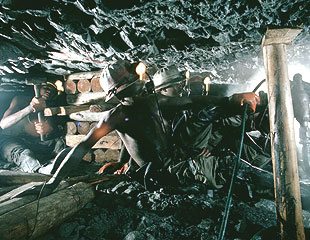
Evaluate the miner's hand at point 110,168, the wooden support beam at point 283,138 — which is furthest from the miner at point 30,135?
the wooden support beam at point 283,138

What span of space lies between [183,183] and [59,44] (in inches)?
149

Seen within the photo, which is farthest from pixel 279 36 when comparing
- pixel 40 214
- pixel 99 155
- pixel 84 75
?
pixel 99 155

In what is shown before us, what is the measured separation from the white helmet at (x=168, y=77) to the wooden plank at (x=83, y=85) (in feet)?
7.64

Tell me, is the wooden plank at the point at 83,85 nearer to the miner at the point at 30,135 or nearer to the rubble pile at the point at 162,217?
the miner at the point at 30,135

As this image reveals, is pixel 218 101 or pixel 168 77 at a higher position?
pixel 168 77

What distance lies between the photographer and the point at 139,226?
237cm

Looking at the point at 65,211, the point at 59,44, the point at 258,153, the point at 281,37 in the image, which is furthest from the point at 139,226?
the point at 59,44

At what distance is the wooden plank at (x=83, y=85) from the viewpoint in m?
5.69

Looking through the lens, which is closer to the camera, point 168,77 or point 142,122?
point 142,122

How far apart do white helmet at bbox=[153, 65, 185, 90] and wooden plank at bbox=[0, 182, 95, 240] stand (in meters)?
3.34

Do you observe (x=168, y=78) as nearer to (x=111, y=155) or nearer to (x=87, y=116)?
(x=87, y=116)

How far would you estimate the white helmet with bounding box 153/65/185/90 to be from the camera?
4805mm

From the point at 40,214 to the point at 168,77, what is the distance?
157 inches

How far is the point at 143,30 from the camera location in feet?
10.3
